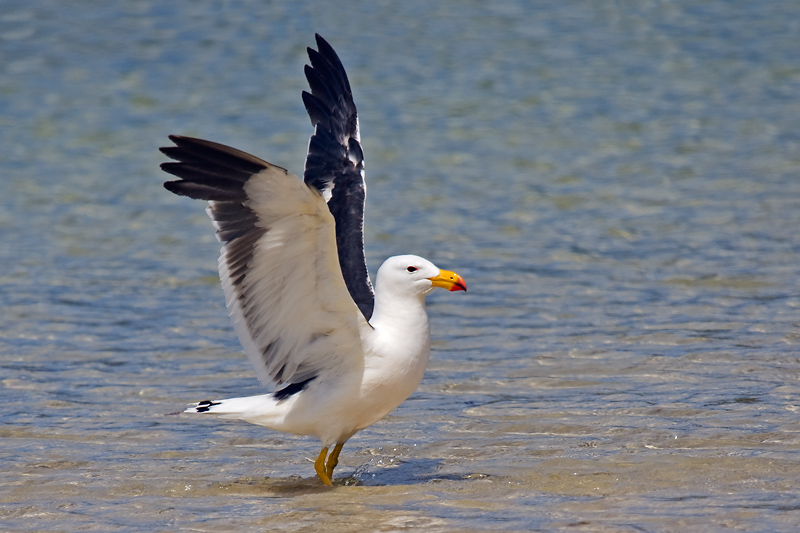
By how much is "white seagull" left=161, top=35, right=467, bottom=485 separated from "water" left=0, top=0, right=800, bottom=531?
0.38 metres

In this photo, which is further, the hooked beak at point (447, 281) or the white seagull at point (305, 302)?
the hooked beak at point (447, 281)

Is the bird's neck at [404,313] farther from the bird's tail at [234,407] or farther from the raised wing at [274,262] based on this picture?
the bird's tail at [234,407]

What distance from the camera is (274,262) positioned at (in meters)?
4.93

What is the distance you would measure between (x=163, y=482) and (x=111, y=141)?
9725 mm

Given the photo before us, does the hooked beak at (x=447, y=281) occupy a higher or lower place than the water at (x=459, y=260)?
higher

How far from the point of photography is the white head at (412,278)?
206 inches

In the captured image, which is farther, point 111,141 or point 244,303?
point 111,141

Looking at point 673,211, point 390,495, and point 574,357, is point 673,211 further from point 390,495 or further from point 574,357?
point 390,495

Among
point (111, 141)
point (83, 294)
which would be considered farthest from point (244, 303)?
point (111, 141)

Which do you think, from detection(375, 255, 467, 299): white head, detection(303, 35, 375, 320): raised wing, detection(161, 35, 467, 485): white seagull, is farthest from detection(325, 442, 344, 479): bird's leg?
detection(375, 255, 467, 299): white head

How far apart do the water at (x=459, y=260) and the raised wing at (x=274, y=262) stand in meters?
0.64

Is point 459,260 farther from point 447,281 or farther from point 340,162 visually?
point 447,281

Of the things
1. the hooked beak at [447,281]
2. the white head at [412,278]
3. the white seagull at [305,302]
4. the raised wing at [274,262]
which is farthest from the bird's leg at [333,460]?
the hooked beak at [447,281]

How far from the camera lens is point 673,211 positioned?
11.1m
